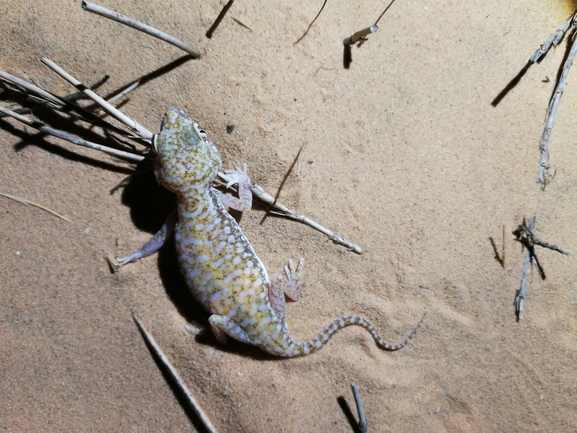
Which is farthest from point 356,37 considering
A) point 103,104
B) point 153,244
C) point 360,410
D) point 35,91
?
point 360,410

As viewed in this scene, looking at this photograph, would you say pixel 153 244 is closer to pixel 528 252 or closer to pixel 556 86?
pixel 528 252

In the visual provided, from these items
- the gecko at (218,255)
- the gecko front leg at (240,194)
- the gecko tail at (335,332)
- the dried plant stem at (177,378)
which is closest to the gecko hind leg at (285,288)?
the gecko at (218,255)

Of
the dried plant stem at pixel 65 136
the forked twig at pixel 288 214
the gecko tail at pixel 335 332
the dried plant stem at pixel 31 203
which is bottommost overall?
the dried plant stem at pixel 31 203

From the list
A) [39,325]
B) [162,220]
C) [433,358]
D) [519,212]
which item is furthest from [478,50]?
[39,325]

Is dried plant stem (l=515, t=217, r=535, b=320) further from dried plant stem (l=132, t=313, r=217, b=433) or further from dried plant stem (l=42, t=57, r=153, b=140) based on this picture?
dried plant stem (l=42, t=57, r=153, b=140)

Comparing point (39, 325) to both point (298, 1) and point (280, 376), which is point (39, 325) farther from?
point (298, 1)

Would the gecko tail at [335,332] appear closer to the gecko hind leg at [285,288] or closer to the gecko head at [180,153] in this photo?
the gecko hind leg at [285,288]
